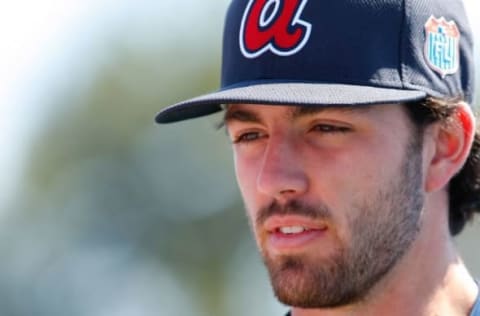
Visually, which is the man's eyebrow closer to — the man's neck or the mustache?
the mustache

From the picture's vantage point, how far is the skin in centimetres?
657

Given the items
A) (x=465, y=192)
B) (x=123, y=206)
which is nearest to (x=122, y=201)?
(x=123, y=206)

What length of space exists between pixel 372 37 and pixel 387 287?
0.89 metres

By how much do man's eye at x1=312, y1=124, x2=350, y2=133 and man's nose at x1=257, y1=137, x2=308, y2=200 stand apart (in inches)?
4.1

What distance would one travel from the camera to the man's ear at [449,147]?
6805 millimetres

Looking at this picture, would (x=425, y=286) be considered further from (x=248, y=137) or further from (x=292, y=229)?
(x=248, y=137)

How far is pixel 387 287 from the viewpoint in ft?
22.1

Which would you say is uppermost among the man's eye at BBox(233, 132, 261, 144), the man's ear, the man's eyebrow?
the man's eyebrow

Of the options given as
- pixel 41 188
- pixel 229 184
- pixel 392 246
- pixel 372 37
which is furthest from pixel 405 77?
pixel 41 188

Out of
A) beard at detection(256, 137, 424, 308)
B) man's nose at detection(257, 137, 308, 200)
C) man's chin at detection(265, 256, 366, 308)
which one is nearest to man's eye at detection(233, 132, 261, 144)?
man's nose at detection(257, 137, 308, 200)

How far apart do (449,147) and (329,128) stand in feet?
1.66

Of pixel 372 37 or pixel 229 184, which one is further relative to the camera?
pixel 229 184

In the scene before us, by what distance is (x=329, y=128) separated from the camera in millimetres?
6629

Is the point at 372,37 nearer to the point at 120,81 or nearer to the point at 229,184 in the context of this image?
the point at 229,184
